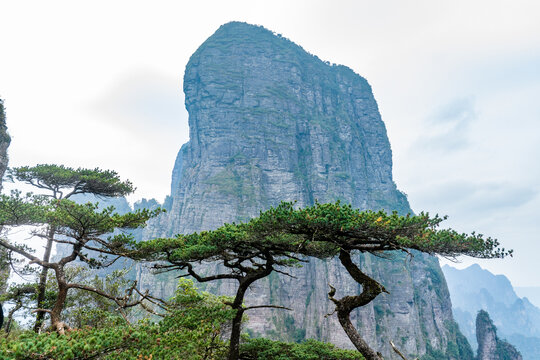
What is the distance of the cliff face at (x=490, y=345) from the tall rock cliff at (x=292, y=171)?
5.56 meters

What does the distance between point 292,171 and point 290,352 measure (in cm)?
8286

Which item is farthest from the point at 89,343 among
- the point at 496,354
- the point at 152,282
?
the point at 496,354

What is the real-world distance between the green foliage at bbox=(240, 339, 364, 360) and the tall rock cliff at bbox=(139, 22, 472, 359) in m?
60.6

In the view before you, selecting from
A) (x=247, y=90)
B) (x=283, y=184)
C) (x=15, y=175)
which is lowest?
(x=15, y=175)

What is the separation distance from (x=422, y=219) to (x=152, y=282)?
80618 mm

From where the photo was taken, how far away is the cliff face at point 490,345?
83.2 m

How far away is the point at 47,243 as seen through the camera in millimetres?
12422

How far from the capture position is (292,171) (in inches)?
3647

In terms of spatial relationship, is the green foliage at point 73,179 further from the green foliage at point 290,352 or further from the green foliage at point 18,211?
the green foliage at point 290,352

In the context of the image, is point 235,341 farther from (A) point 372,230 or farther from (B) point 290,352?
(A) point 372,230

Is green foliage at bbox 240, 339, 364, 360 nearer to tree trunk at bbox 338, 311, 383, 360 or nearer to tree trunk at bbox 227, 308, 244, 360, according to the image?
tree trunk at bbox 227, 308, 244, 360

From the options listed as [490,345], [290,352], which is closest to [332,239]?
[290,352]

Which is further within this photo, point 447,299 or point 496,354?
point 447,299

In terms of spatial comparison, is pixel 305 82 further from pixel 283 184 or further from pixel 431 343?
pixel 431 343
